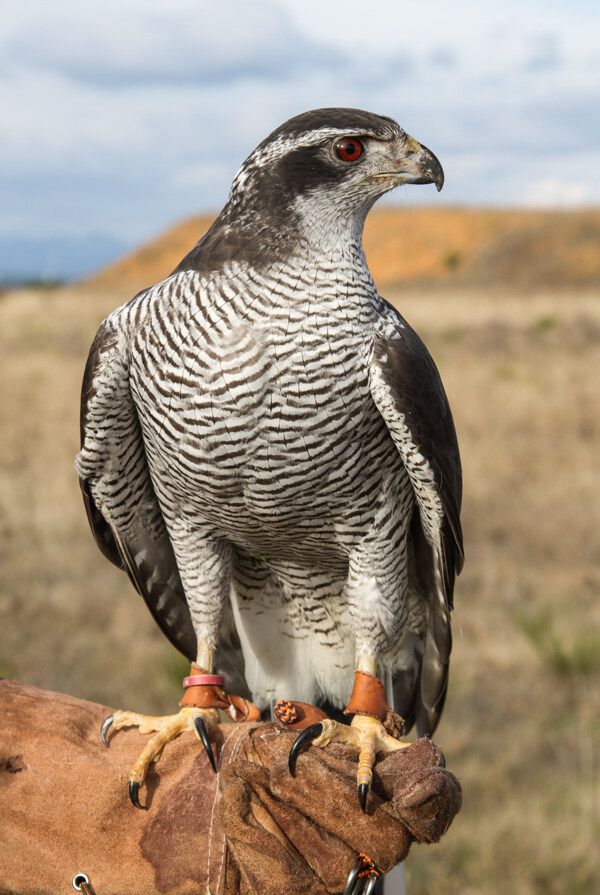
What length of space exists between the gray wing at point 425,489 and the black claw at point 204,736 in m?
0.88

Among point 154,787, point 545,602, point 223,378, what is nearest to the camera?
point 223,378

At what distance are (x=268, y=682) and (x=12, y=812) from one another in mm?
1201

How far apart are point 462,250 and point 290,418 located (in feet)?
144

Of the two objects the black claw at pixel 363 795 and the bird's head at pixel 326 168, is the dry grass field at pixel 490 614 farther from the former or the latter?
the bird's head at pixel 326 168

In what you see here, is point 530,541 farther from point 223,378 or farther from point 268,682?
point 223,378

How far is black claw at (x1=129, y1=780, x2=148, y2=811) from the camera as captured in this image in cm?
231

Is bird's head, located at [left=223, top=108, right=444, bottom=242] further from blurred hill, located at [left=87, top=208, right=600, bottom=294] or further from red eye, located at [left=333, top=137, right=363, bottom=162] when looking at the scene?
blurred hill, located at [left=87, top=208, right=600, bottom=294]

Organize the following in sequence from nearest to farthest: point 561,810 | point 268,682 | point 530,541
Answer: point 268,682, point 561,810, point 530,541

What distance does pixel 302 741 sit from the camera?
2307 mm

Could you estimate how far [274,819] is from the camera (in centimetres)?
227

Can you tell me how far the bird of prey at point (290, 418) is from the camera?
2244mm

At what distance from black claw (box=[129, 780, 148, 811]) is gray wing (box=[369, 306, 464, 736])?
3.66 feet

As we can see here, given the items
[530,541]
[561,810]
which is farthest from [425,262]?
[561,810]

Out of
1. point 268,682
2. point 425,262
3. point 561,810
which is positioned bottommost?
point 561,810
